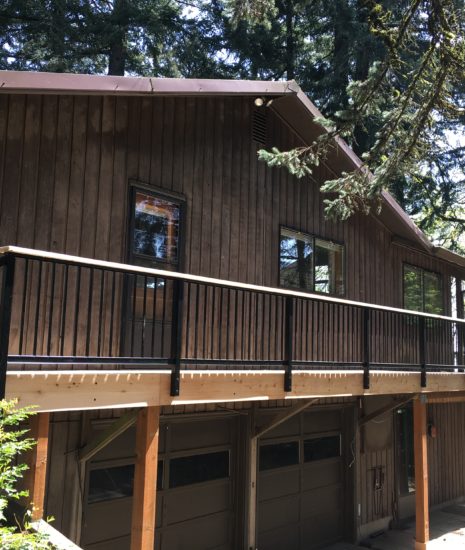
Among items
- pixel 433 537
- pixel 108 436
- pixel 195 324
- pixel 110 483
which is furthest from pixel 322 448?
pixel 108 436

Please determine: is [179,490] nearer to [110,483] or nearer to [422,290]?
[110,483]

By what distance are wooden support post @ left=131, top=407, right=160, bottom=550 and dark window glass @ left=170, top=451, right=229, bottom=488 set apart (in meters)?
2.56

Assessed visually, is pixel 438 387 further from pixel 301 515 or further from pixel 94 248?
pixel 94 248

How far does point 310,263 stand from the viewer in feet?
30.7

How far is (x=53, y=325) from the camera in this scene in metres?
5.95

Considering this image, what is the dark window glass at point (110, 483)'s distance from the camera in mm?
6629

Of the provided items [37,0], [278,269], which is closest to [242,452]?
[278,269]

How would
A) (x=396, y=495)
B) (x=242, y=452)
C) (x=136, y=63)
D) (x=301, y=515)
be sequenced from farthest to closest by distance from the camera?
1. (x=136, y=63)
2. (x=396, y=495)
3. (x=301, y=515)
4. (x=242, y=452)

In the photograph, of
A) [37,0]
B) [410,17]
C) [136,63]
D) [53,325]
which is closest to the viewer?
[53,325]

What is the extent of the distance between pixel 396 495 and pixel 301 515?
2.90 metres

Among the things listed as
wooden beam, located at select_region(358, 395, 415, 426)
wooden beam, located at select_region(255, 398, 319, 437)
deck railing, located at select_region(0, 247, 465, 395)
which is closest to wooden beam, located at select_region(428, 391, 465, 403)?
wooden beam, located at select_region(358, 395, 415, 426)

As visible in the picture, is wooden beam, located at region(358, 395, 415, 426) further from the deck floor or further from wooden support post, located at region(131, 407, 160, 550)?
wooden support post, located at region(131, 407, 160, 550)

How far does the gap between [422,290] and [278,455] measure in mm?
5274

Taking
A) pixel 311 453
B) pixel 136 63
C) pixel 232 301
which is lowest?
pixel 311 453
